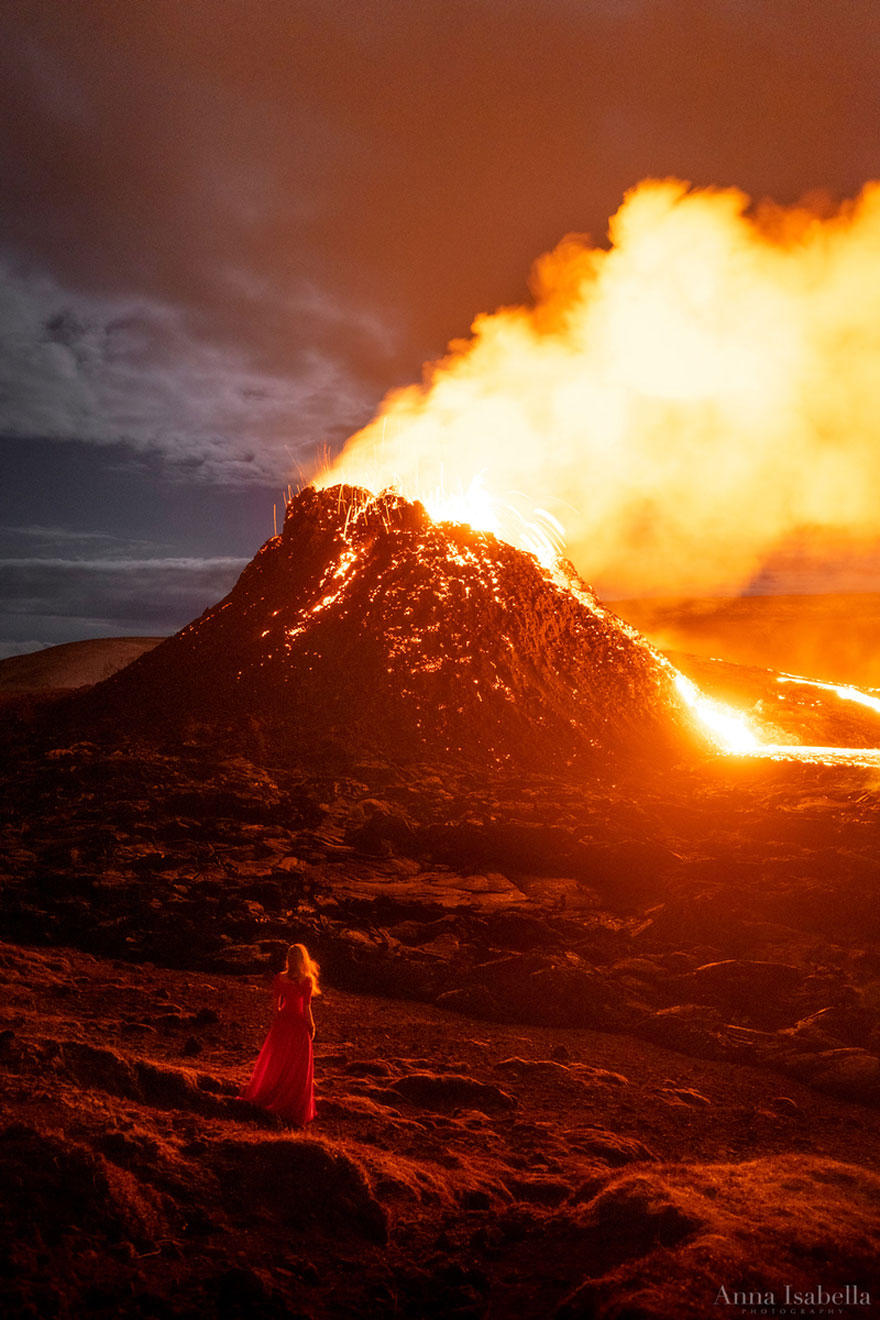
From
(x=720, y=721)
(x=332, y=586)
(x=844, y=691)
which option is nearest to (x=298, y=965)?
(x=332, y=586)

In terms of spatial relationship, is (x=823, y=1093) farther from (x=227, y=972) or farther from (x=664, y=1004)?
(x=227, y=972)

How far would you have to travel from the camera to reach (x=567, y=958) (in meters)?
10.7

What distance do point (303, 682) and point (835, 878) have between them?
13052 mm

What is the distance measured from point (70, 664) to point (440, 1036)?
84.3 meters

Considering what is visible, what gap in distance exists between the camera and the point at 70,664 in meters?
84.6

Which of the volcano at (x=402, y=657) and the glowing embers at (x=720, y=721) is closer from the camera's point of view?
the volcano at (x=402, y=657)

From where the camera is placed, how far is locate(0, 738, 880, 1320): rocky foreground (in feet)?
15.4

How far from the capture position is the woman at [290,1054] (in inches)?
254

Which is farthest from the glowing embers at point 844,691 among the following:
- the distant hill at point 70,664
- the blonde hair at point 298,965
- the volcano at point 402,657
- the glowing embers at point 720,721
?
the distant hill at point 70,664

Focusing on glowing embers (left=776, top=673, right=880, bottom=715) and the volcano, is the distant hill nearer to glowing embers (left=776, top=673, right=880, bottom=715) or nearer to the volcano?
the volcano

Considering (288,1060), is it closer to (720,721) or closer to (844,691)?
(720,721)

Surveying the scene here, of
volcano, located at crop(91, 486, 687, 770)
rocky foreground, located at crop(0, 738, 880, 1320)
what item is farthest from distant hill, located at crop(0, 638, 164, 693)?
rocky foreground, located at crop(0, 738, 880, 1320)

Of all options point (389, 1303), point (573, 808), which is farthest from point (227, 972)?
point (573, 808)

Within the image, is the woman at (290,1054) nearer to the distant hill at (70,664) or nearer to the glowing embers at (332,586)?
the glowing embers at (332,586)
